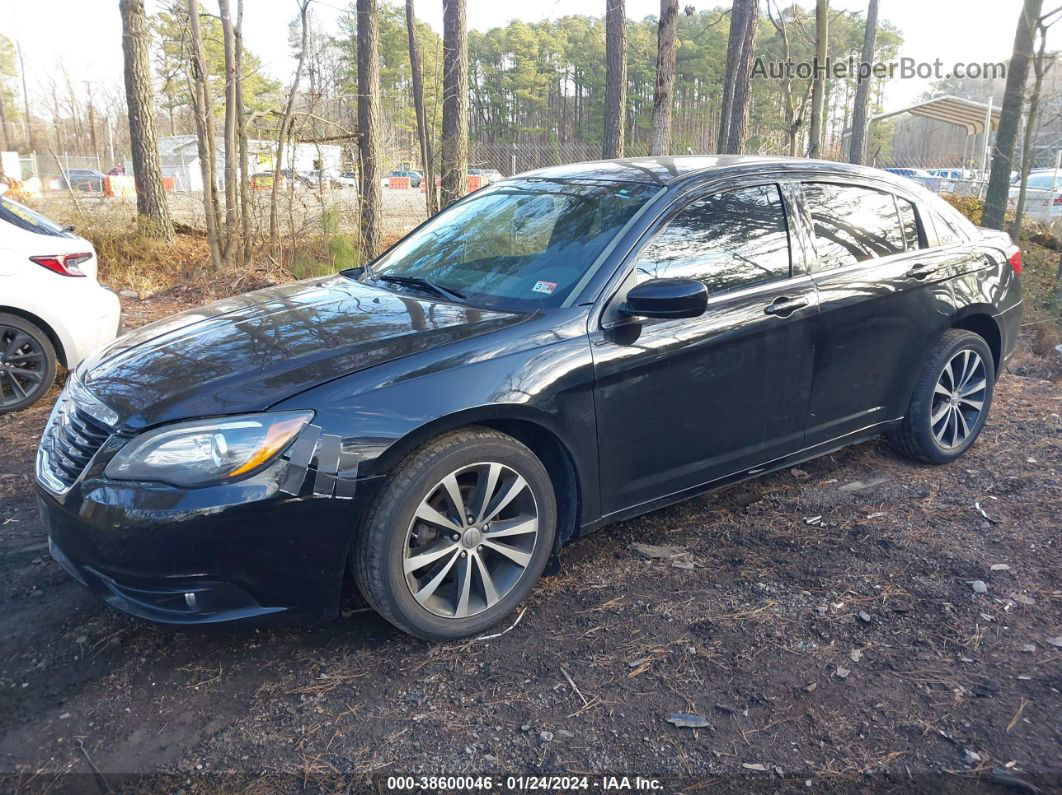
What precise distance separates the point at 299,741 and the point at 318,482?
30.9 inches

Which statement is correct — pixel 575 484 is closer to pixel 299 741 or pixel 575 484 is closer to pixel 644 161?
pixel 299 741

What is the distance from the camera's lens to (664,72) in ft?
34.5

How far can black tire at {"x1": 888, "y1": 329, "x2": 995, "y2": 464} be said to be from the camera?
4.45 meters

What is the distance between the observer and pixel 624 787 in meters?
2.33

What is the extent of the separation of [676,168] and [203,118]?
8.77 metres

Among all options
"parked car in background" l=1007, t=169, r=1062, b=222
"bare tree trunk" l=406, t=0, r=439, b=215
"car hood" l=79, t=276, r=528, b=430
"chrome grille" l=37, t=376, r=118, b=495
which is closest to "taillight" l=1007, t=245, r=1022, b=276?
"car hood" l=79, t=276, r=528, b=430

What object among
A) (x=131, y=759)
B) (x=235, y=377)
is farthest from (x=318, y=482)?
(x=131, y=759)

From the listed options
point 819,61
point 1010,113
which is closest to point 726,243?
point 1010,113

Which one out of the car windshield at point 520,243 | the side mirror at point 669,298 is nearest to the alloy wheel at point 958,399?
the side mirror at point 669,298

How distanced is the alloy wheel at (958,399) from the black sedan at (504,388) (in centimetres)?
2

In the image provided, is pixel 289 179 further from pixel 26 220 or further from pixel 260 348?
pixel 260 348

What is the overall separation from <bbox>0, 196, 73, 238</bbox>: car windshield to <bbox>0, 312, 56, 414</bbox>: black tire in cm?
66

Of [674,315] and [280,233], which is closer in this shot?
[674,315]

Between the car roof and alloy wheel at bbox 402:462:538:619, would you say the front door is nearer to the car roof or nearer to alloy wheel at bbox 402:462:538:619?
the car roof
